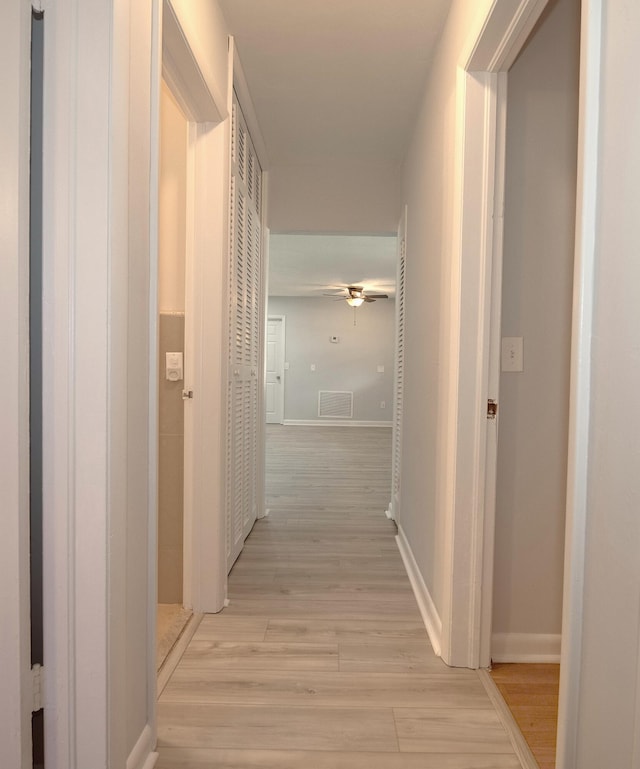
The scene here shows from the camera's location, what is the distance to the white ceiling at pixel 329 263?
5934mm

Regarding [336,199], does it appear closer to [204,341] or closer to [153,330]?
[204,341]

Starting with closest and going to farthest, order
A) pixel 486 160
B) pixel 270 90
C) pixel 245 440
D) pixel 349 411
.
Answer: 1. pixel 486 160
2. pixel 270 90
3. pixel 245 440
4. pixel 349 411

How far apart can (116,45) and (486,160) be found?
122cm

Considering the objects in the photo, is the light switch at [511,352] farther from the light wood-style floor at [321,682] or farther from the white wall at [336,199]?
the white wall at [336,199]

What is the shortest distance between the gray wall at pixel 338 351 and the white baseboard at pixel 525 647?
8.03 metres

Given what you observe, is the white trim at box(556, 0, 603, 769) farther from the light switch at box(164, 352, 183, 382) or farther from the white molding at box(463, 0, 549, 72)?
the light switch at box(164, 352, 183, 382)

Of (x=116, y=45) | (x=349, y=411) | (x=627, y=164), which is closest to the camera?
(x=627, y=164)

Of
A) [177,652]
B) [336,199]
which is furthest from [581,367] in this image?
[336,199]

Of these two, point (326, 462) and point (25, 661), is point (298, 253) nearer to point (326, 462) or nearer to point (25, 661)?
point (326, 462)

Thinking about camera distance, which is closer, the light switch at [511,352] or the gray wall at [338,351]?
the light switch at [511,352]

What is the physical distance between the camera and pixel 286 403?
1015cm

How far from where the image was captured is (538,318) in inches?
A: 79.6

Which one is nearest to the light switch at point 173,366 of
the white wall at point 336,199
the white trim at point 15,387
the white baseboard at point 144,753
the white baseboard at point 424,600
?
the white trim at point 15,387

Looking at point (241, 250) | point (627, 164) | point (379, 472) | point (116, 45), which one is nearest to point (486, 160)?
point (627, 164)
